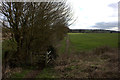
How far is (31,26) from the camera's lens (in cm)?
809

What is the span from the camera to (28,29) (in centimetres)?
805

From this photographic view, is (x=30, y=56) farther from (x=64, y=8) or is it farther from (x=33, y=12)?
(x=64, y=8)

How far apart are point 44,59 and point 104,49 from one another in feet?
32.6

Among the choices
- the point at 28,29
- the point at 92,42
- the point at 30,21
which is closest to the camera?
the point at 30,21

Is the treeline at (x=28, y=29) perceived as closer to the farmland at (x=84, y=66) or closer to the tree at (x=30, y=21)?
the tree at (x=30, y=21)

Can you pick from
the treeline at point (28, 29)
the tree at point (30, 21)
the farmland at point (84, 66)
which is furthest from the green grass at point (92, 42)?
the tree at point (30, 21)

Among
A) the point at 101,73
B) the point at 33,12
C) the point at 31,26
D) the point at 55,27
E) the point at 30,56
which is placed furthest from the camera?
the point at 55,27

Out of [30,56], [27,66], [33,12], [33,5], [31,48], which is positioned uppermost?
[33,5]

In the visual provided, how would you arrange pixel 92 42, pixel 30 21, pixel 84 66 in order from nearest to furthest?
pixel 84 66 → pixel 30 21 → pixel 92 42

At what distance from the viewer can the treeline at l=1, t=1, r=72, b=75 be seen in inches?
276

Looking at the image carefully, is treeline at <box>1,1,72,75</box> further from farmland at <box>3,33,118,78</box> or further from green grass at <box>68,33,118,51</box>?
green grass at <box>68,33,118,51</box>

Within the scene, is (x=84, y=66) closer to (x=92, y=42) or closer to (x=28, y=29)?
(x=28, y=29)

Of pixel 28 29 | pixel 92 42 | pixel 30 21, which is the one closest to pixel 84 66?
pixel 28 29

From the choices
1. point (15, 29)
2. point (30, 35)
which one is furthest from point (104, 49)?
point (15, 29)
